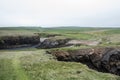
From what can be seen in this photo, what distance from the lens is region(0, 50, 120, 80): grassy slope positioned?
131ft

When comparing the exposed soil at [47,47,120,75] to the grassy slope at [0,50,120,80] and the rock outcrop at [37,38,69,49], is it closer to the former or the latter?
the grassy slope at [0,50,120,80]

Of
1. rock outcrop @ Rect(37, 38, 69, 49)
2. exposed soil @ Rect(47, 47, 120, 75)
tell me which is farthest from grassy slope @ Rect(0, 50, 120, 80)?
rock outcrop @ Rect(37, 38, 69, 49)

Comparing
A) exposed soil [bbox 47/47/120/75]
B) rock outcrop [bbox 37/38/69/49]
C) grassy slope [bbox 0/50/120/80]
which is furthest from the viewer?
rock outcrop [bbox 37/38/69/49]

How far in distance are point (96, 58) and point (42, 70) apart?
1906cm

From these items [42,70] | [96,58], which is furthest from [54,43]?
[42,70]

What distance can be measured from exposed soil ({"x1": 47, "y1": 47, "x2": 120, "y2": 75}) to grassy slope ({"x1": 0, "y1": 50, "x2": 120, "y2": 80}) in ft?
22.0

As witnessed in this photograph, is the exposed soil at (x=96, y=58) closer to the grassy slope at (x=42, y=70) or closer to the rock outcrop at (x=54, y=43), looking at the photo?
the grassy slope at (x=42, y=70)

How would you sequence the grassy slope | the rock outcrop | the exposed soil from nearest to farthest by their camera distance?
the grassy slope
the exposed soil
the rock outcrop

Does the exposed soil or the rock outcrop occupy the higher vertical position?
the exposed soil

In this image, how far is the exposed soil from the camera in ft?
184

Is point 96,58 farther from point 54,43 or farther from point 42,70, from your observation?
point 54,43

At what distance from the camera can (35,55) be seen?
54188mm

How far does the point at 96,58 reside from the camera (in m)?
58.0

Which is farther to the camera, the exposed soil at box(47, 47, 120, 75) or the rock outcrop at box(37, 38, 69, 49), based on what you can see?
the rock outcrop at box(37, 38, 69, 49)
